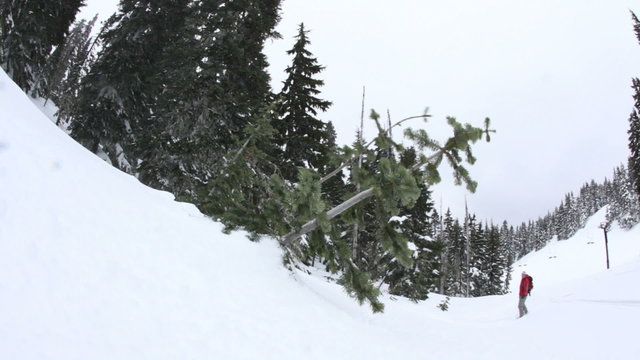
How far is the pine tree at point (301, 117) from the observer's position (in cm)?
1562

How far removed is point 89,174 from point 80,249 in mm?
1416

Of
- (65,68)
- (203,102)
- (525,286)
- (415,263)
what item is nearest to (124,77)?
(203,102)

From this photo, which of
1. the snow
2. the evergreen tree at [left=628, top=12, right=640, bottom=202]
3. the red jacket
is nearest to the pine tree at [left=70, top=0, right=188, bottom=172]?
the snow

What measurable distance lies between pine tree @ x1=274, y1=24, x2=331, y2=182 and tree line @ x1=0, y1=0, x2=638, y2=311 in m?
0.05

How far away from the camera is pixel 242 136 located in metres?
13.1

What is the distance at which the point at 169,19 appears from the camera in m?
19.0

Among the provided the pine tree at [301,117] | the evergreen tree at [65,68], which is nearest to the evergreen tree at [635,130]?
the pine tree at [301,117]

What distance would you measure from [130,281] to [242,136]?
10152mm

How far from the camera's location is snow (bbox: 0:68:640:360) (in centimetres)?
255

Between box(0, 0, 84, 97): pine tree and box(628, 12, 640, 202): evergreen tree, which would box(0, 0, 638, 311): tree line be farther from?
box(628, 12, 640, 202): evergreen tree

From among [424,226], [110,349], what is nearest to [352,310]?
[110,349]

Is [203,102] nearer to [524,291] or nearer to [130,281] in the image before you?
[130,281]

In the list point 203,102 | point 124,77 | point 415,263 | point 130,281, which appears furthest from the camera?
point 415,263

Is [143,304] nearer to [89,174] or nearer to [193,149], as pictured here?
[89,174]
